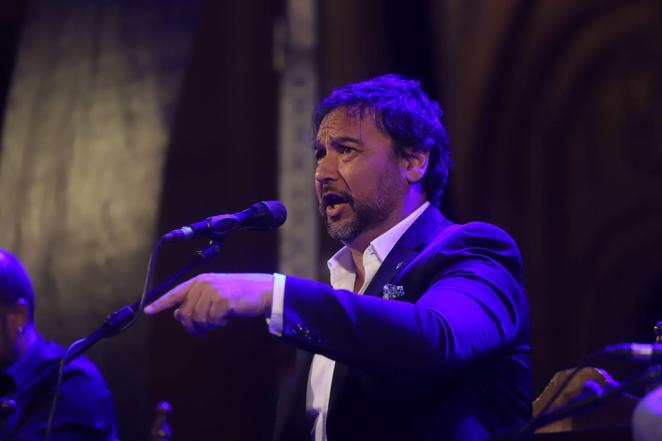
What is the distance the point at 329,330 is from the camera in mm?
1828

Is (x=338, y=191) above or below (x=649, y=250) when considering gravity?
above

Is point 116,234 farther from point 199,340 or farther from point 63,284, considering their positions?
point 199,340

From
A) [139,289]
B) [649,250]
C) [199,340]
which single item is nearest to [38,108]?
[139,289]

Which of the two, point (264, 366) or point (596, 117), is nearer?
point (264, 366)

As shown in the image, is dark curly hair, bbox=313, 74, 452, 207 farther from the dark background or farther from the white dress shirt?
the dark background

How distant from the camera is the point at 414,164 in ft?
9.23

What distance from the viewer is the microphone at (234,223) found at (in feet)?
6.69

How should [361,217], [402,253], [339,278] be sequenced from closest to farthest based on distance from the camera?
[402,253], [361,217], [339,278]

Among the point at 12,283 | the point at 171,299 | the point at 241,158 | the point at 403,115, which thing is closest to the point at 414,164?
the point at 403,115

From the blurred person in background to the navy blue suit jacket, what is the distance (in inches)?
42.6

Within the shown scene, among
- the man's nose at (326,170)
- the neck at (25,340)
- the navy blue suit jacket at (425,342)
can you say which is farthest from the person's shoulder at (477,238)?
the neck at (25,340)

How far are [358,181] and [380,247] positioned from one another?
0.22 meters

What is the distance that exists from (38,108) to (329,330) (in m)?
4.51

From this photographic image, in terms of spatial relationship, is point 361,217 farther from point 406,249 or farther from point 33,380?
point 33,380
